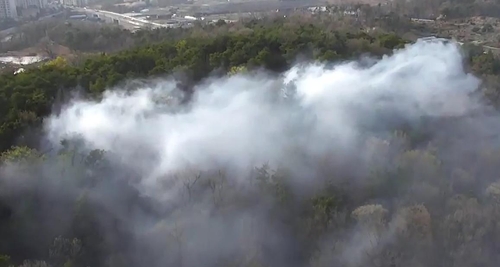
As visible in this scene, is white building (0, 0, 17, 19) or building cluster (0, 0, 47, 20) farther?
building cluster (0, 0, 47, 20)

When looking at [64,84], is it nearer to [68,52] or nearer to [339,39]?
[339,39]

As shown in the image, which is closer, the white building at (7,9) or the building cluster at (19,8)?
the white building at (7,9)

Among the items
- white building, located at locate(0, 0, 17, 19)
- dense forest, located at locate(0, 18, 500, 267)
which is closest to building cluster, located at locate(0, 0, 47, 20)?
white building, located at locate(0, 0, 17, 19)

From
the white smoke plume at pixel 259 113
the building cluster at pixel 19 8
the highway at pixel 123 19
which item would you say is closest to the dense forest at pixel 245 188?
the white smoke plume at pixel 259 113

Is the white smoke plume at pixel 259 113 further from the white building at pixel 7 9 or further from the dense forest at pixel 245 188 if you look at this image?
the white building at pixel 7 9

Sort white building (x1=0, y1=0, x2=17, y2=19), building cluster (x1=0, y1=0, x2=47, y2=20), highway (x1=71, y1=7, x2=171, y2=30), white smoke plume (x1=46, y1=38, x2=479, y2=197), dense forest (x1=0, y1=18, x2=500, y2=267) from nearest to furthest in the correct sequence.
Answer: dense forest (x1=0, y1=18, x2=500, y2=267), white smoke plume (x1=46, y1=38, x2=479, y2=197), highway (x1=71, y1=7, x2=171, y2=30), white building (x1=0, y1=0, x2=17, y2=19), building cluster (x1=0, y1=0, x2=47, y2=20)

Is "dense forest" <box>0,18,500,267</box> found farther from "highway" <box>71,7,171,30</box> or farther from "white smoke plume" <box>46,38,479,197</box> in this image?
"highway" <box>71,7,171,30</box>
